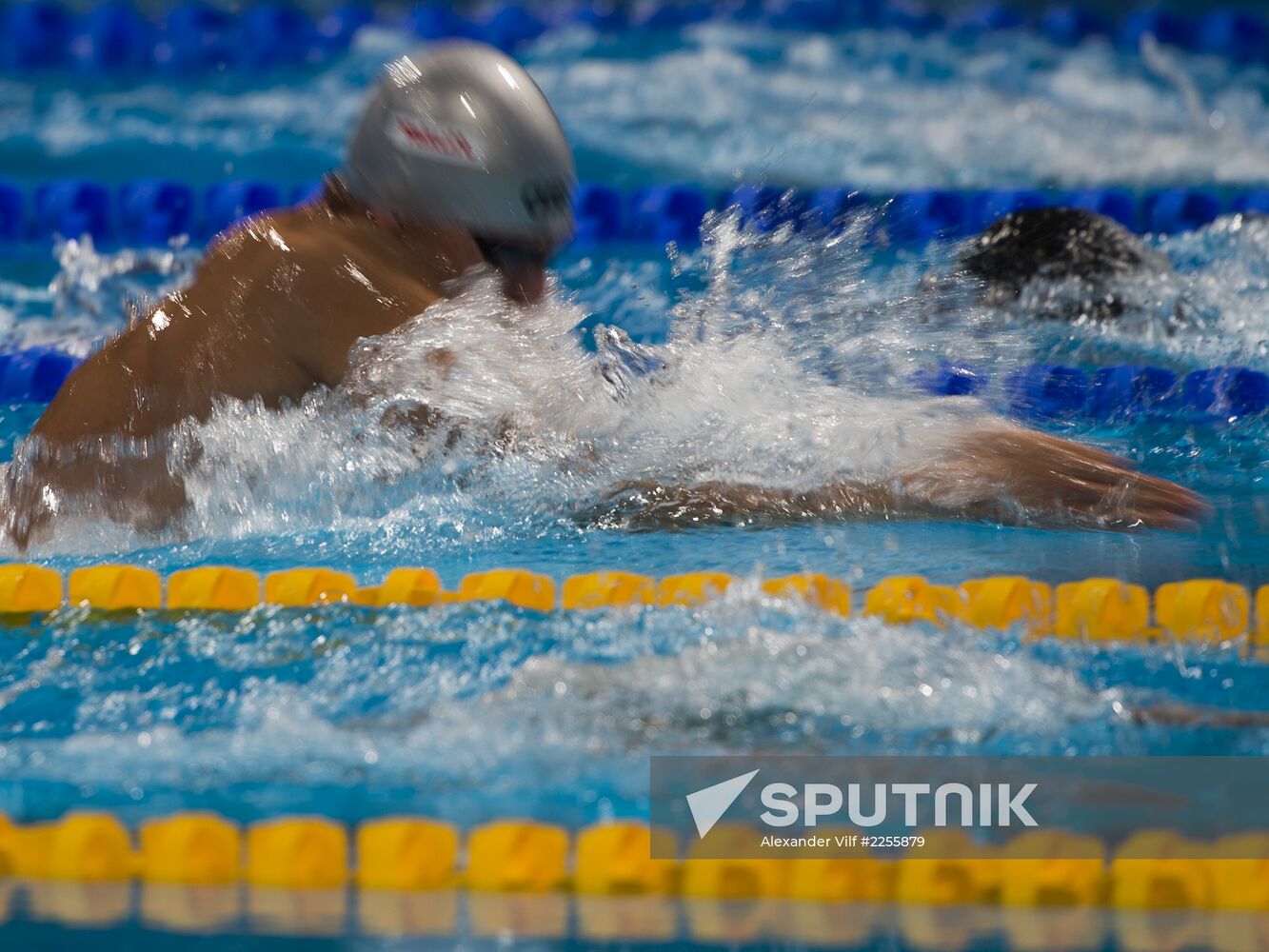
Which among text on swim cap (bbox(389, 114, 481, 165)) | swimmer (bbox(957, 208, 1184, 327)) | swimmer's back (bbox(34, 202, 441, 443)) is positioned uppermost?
swimmer (bbox(957, 208, 1184, 327))

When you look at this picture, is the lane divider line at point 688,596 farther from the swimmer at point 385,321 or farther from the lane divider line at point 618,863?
the lane divider line at point 618,863

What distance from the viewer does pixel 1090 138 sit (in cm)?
560

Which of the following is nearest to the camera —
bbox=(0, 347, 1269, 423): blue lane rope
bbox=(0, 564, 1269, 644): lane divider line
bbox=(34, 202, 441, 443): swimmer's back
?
bbox=(0, 564, 1269, 644): lane divider line

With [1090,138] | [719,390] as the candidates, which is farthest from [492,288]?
[1090,138]

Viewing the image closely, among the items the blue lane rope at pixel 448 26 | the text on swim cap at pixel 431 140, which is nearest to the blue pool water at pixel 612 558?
the text on swim cap at pixel 431 140

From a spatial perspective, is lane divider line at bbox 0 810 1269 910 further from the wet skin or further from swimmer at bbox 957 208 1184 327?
swimmer at bbox 957 208 1184 327

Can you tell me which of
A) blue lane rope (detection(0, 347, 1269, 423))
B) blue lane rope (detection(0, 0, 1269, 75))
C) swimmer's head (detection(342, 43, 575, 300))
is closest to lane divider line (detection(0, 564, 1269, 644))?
swimmer's head (detection(342, 43, 575, 300))

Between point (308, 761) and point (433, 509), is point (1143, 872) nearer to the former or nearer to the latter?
point (308, 761)

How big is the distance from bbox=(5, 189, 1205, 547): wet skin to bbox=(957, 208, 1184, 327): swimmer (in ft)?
4.42

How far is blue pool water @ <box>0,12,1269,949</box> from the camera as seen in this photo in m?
1.69

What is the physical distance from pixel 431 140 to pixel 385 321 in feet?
1.12

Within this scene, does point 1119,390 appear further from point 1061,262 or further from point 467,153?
point 467,153

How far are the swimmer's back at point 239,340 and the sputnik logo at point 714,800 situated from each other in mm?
981

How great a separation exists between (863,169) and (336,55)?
9.38ft
